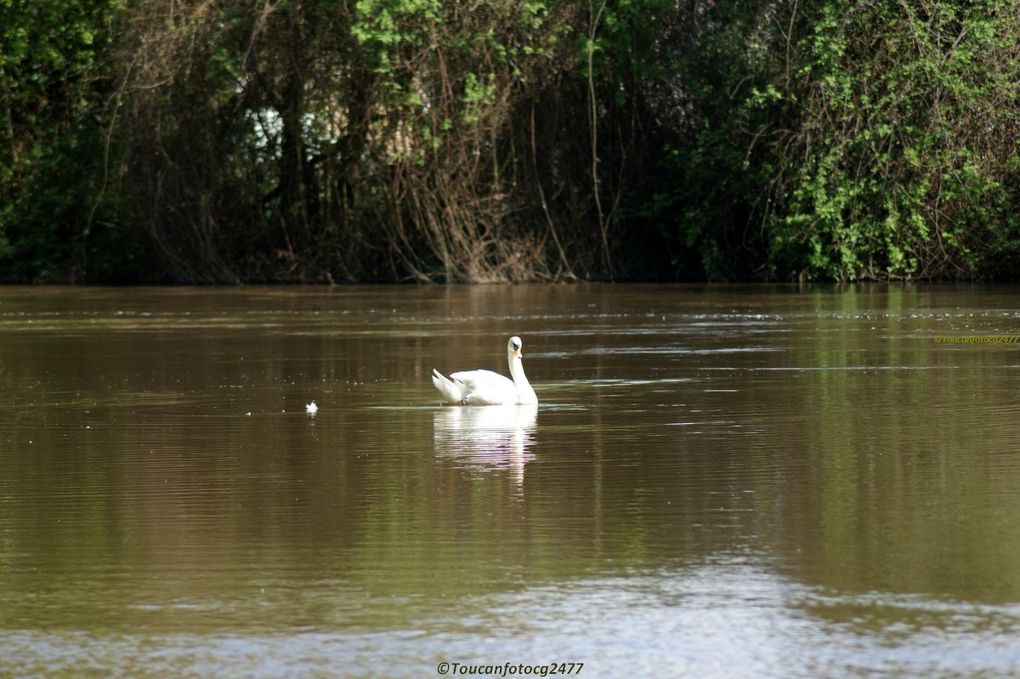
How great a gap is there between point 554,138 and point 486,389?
79.1 ft

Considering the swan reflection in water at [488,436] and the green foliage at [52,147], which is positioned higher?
the green foliage at [52,147]

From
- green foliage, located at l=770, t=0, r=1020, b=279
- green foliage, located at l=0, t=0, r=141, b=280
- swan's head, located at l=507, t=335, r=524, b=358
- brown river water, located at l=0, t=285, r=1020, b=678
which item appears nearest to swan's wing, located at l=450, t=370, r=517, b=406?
brown river water, located at l=0, t=285, r=1020, b=678

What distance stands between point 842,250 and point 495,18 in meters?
7.53

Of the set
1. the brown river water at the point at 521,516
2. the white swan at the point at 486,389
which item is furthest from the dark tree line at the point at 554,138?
the white swan at the point at 486,389

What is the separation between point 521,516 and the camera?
855 cm

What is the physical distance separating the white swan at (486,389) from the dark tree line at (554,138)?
2032 centimetres

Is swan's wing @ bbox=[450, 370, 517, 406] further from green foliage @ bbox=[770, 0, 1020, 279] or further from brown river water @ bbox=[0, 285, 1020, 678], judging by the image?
green foliage @ bbox=[770, 0, 1020, 279]

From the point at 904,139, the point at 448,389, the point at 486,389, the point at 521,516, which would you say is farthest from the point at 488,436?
the point at 904,139

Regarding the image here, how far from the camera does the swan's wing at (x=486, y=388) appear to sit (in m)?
13.5

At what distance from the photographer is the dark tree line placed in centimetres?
3350

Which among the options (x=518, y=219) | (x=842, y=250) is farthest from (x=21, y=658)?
(x=518, y=219)

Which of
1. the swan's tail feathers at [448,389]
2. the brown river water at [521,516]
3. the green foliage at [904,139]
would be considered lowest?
the brown river water at [521,516]

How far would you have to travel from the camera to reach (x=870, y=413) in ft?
41.7

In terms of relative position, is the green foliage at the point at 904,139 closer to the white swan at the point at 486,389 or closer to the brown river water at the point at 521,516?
the brown river water at the point at 521,516
